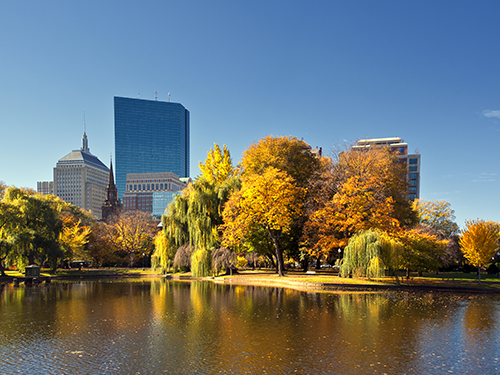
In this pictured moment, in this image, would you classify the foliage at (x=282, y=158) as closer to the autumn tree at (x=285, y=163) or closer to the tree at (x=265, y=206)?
the autumn tree at (x=285, y=163)

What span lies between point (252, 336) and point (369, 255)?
22022mm

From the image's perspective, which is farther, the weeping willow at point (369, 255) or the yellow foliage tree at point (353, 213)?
the yellow foliage tree at point (353, 213)

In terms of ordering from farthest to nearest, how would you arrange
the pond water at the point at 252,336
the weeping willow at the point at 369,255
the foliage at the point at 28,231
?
the foliage at the point at 28,231 → the weeping willow at the point at 369,255 → the pond water at the point at 252,336

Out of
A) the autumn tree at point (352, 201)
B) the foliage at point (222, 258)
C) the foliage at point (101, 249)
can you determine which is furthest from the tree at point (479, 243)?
the foliage at point (101, 249)

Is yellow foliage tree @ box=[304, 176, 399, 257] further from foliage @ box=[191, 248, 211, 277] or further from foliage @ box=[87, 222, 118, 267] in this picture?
foliage @ box=[87, 222, 118, 267]

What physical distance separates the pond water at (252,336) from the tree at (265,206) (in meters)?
14.7

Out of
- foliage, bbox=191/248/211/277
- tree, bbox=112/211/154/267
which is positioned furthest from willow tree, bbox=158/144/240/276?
tree, bbox=112/211/154/267

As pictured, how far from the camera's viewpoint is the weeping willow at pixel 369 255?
36.5m

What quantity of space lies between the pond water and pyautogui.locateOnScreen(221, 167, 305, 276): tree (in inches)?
577

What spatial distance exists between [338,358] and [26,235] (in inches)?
1785

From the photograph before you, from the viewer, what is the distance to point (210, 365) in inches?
543

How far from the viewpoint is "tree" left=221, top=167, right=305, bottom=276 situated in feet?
146

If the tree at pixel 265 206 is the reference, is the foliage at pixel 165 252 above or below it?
below

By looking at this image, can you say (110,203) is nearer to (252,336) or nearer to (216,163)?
(216,163)
